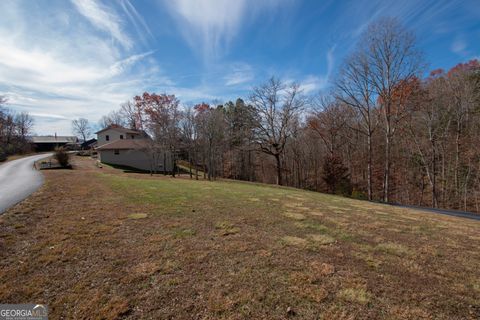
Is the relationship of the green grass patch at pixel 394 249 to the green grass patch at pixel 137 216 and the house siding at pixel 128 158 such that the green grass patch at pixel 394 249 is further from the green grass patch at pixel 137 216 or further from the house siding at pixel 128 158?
the house siding at pixel 128 158

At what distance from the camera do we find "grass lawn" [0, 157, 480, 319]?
2162 millimetres

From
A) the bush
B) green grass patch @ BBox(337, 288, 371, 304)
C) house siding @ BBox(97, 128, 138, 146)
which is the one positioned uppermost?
house siding @ BBox(97, 128, 138, 146)

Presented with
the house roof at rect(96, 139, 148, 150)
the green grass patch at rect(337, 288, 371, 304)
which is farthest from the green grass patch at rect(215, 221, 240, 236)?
the house roof at rect(96, 139, 148, 150)

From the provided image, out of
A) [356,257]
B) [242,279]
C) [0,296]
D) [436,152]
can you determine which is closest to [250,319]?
[242,279]

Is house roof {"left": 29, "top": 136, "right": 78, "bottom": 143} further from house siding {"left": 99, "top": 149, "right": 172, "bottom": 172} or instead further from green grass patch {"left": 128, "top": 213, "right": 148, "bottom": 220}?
green grass patch {"left": 128, "top": 213, "right": 148, "bottom": 220}

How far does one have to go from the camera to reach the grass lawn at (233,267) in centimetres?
216

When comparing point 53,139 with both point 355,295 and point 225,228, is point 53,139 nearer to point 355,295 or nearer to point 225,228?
point 225,228

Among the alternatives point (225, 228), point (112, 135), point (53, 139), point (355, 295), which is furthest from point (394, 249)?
point (53, 139)

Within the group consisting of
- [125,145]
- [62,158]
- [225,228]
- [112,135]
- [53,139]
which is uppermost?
[53,139]

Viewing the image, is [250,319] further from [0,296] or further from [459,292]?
[0,296]

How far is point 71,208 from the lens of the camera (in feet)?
19.5

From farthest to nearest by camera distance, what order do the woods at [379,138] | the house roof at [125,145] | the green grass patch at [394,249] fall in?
the house roof at [125,145], the woods at [379,138], the green grass patch at [394,249]

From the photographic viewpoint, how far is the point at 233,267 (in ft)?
9.77

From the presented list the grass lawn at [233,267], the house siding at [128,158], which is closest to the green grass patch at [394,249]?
the grass lawn at [233,267]
